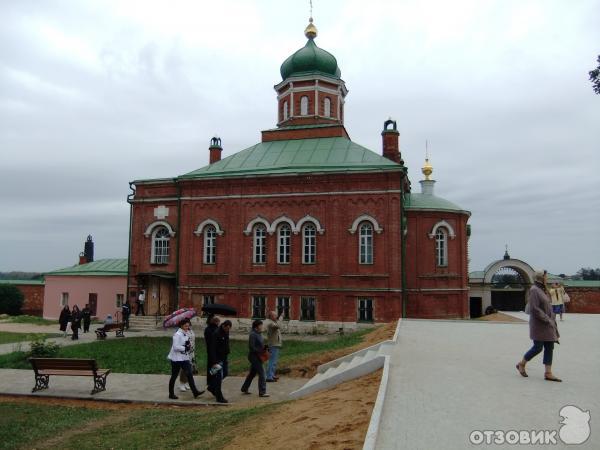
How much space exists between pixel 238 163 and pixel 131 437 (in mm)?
22047

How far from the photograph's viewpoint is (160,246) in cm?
2886

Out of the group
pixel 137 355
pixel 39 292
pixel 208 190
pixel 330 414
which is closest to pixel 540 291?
pixel 330 414

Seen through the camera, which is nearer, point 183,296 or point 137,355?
point 137,355

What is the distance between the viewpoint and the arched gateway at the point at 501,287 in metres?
33.0

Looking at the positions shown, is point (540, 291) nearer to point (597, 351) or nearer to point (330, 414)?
point (330, 414)

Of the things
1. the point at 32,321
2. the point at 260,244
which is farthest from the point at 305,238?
A: the point at 32,321

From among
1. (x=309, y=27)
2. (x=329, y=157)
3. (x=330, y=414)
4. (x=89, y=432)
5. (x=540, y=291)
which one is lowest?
(x=89, y=432)

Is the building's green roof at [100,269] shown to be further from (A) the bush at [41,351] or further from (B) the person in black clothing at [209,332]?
(B) the person in black clothing at [209,332]

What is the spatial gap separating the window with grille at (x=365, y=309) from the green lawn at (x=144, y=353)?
4.75 metres

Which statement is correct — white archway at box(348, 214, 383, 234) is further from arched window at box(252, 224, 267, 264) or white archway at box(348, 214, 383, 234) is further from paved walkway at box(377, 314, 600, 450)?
paved walkway at box(377, 314, 600, 450)

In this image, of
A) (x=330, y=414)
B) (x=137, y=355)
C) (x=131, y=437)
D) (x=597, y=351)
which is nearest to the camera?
(x=330, y=414)

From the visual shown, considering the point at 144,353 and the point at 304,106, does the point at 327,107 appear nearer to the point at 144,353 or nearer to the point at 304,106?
the point at 304,106

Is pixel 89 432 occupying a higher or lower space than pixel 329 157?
lower

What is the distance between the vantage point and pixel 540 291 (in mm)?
8336
